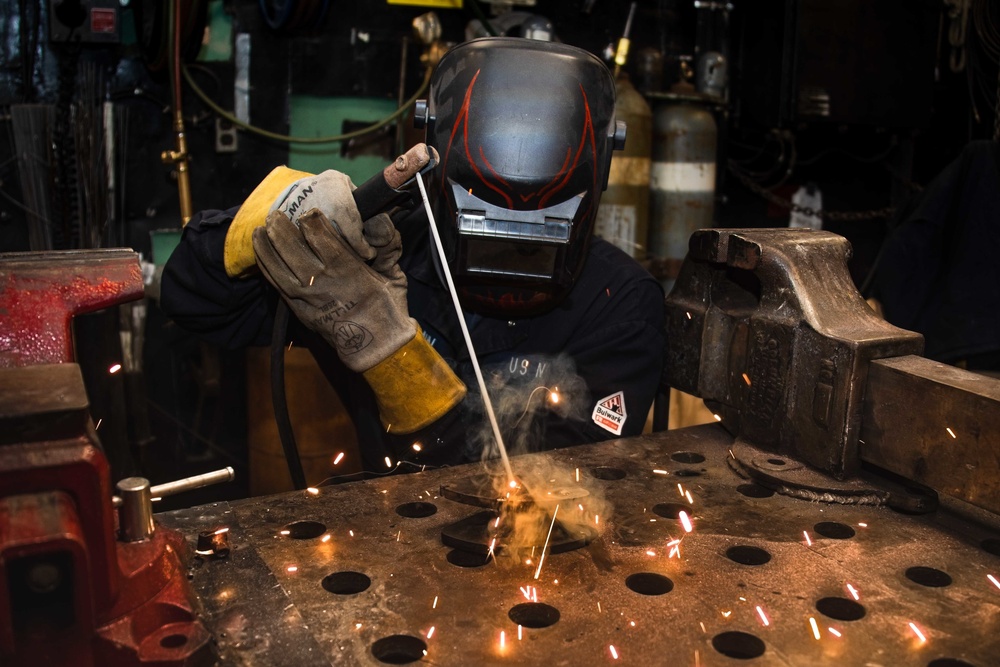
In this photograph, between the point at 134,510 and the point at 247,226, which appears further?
the point at 247,226

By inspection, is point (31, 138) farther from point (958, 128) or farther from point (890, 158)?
point (958, 128)

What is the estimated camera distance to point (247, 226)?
1903 millimetres

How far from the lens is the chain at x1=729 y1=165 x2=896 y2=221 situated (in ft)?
14.9

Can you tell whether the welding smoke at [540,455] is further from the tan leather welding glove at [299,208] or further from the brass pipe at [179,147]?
the brass pipe at [179,147]

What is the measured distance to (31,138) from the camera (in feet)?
10.9

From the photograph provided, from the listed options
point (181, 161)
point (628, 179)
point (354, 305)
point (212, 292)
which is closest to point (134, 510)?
point (354, 305)

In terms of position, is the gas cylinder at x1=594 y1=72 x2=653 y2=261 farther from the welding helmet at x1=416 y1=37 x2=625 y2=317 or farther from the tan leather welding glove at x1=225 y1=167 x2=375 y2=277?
the tan leather welding glove at x1=225 y1=167 x2=375 y2=277

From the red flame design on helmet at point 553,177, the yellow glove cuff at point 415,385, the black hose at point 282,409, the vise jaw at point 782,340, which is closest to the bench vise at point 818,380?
the vise jaw at point 782,340

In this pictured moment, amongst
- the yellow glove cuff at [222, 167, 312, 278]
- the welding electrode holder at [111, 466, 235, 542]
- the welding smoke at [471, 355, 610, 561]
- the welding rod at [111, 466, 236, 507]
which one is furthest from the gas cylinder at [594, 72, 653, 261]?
the welding electrode holder at [111, 466, 235, 542]

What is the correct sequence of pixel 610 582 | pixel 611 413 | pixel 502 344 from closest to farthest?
pixel 610 582 → pixel 611 413 → pixel 502 344

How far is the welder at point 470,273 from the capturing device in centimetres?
173

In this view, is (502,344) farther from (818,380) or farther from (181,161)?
(181,161)

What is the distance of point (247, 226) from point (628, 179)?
2361 millimetres

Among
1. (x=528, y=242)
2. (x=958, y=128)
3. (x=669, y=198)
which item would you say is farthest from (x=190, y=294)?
(x=958, y=128)
